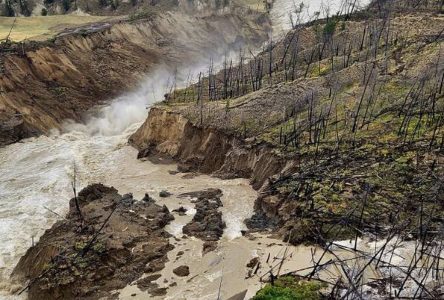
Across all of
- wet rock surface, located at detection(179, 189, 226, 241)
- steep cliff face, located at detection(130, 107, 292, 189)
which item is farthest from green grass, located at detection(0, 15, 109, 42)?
wet rock surface, located at detection(179, 189, 226, 241)

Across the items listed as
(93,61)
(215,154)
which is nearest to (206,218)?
(215,154)

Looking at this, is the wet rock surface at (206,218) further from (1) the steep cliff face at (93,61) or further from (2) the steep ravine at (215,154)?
(1) the steep cliff face at (93,61)

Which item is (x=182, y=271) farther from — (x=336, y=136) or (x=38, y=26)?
(x=38, y=26)

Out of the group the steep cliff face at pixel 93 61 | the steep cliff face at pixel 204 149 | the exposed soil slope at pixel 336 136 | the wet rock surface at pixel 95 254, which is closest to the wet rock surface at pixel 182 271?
the wet rock surface at pixel 95 254

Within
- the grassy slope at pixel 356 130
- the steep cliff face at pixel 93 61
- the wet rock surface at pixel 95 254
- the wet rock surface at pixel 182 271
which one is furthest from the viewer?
the steep cliff face at pixel 93 61

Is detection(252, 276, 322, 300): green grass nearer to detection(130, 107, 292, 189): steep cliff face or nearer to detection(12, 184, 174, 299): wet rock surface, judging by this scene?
detection(12, 184, 174, 299): wet rock surface

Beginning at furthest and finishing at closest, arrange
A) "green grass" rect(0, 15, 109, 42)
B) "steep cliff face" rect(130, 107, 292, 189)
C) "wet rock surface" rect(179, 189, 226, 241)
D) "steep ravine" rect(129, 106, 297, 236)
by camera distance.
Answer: "green grass" rect(0, 15, 109, 42) → "steep cliff face" rect(130, 107, 292, 189) → "steep ravine" rect(129, 106, 297, 236) → "wet rock surface" rect(179, 189, 226, 241)
